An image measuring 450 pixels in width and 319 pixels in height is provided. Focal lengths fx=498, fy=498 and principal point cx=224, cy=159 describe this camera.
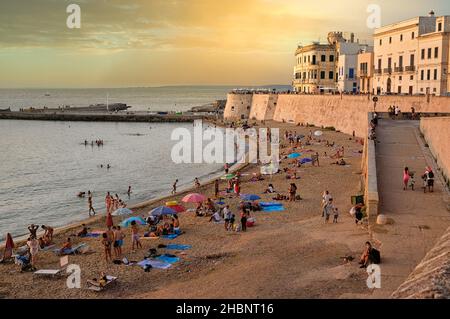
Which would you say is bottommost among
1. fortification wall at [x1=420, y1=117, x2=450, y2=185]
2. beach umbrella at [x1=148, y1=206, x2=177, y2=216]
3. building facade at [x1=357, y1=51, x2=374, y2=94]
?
beach umbrella at [x1=148, y1=206, x2=177, y2=216]

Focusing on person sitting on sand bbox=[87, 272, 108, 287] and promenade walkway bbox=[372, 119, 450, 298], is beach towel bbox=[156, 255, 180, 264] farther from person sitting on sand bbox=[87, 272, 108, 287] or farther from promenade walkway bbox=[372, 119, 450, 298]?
promenade walkway bbox=[372, 119, 450, 298]

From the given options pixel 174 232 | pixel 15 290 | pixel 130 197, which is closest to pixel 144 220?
pixel 174 232

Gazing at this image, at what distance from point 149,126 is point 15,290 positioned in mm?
76928

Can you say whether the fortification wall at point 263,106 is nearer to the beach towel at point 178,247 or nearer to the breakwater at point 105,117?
the breakwater at point 105,117

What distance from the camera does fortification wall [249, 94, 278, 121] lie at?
75.1 meters

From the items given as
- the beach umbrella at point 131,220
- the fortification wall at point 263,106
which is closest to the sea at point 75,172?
the beach umbrella at point 131,220

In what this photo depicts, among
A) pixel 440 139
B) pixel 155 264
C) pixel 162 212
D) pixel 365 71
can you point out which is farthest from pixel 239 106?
pixel 155 264

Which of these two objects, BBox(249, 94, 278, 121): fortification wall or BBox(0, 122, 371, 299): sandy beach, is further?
BBox(249, 94, 278, 121): fortification wall

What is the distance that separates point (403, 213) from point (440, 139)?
737cm

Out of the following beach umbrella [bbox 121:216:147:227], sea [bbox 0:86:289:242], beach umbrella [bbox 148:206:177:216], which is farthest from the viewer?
sea [bbox 0:86:289:242]

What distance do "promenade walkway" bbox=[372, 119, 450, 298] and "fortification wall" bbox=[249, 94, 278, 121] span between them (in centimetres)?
4797

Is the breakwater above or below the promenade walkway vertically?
above

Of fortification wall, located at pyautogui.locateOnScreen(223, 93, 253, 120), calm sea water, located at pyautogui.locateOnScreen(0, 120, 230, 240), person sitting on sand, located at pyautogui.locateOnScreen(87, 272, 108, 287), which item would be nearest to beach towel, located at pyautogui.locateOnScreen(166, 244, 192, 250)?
person sitting on sand, located at pyautogui.locateOnScreen(87, 272, 108, 287)

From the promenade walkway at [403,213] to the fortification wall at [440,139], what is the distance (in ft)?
1.43
